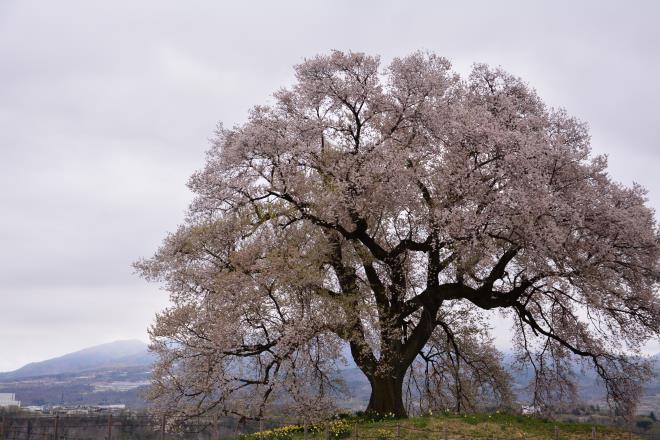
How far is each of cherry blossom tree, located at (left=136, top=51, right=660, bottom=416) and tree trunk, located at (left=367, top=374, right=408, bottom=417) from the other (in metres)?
0.06

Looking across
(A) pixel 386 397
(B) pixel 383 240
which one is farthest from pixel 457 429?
(B) pixel 383 240

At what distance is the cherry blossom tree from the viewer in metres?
24.5

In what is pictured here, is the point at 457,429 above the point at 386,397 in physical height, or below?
below

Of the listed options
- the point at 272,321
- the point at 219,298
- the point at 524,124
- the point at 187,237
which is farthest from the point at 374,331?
the point at 524,124

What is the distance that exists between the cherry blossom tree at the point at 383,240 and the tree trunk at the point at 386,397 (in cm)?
6

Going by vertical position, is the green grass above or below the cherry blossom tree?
below

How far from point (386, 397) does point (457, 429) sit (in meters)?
4.67

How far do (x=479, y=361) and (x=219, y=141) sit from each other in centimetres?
1816

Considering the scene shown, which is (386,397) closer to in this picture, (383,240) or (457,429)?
(457,429)

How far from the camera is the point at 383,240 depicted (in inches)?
1183

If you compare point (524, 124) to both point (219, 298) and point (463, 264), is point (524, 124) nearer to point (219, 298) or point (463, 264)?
point (463, 264)

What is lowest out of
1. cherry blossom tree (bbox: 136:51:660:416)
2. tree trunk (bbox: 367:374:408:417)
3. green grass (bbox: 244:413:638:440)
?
green grass (bbox: 244:413:638:440)

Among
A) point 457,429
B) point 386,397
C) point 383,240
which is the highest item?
point 383,240

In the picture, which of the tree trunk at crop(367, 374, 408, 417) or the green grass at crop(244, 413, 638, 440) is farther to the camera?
the tree trunk at crop(367, 374, 408, 417)
